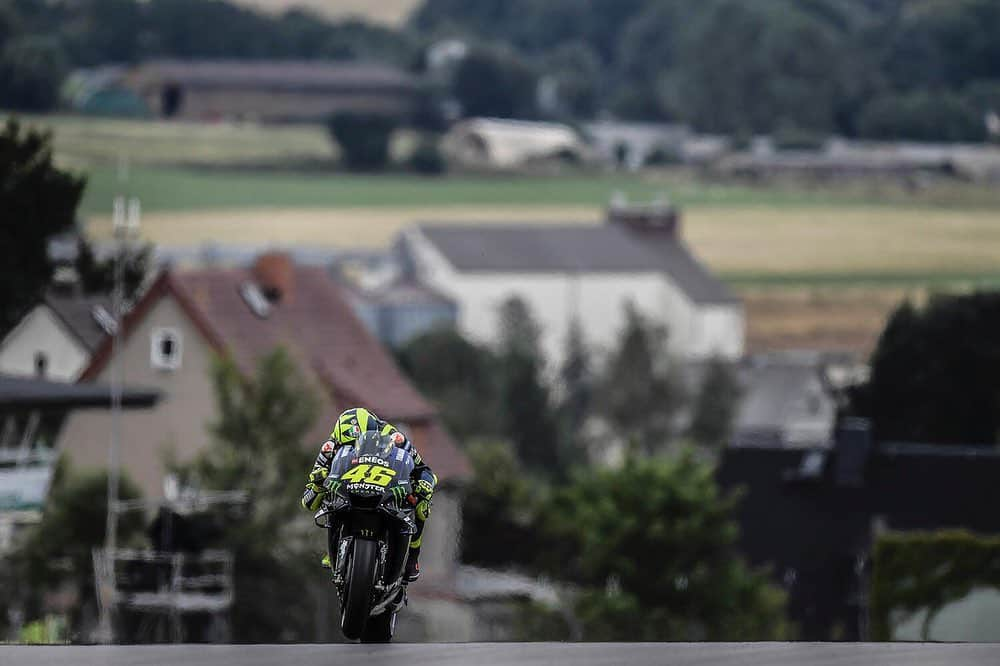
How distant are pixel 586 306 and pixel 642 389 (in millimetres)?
9923

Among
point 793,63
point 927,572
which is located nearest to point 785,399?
point 793,63

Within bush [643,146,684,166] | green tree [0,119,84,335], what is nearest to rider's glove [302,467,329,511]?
green tree [0,119,84,335]

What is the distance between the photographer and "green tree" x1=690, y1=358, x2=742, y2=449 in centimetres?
8700

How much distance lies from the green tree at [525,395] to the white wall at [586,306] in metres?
0.63

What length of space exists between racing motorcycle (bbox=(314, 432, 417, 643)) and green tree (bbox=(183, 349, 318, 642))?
103 ft

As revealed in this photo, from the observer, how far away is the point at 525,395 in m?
89.9

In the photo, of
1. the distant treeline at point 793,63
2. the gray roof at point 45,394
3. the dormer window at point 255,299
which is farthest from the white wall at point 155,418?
the distant treeline at point 793,63

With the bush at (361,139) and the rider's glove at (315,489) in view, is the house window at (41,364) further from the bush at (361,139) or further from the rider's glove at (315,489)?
the bush at (361,139)

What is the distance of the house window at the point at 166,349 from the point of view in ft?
167

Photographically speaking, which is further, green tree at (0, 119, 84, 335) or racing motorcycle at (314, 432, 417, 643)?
green tree at (0, 119, 84, 335)

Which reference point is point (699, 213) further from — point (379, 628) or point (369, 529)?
point (369, 529)

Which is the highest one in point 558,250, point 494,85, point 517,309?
point 494,85

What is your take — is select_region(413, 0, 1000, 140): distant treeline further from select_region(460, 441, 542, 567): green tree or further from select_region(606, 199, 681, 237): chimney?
select_region(460, 441, 542, 567): green tree

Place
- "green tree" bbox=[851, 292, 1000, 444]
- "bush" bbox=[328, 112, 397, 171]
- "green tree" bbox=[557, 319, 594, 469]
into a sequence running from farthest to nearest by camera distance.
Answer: "bush" bbox=[328, 112, 397, 171] < "green tree" bbox=[557, 319, 594, 469] < "green tree" bbox=[851, 292, 1000, 444]
